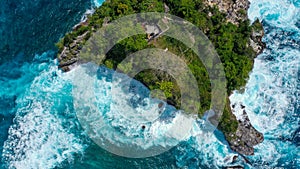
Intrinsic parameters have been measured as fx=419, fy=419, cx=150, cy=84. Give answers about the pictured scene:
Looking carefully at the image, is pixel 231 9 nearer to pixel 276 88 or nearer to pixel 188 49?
pixel 188 49

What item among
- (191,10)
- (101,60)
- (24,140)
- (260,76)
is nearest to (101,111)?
(101,60)

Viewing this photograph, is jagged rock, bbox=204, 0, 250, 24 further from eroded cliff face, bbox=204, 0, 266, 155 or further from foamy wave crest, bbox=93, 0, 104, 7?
foamy wave crest, bbox=93, 0, 104, 7

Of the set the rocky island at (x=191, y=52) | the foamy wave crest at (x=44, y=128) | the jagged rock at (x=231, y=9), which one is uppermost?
the jagged rock at (x=231, y=9)

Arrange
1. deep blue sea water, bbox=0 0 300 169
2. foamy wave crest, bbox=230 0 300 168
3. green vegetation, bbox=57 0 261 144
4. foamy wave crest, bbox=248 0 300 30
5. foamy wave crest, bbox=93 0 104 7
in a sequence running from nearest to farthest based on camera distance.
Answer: deep blue sea water, bbox=0 0 300 169 < green vegetation, bbox=57 0 261 144 < foamy wave crest, bbox=230 0 300 168 < foamy wave crest, bbox=93 0 104 7 < foamy wave crest, bbox=248 0 300 30

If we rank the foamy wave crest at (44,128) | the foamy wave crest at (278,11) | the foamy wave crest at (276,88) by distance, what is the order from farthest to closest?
the foamy wave crest at (278,11) < the foamy wave crest at (276,88) < the foamy wave crest at (44,128)

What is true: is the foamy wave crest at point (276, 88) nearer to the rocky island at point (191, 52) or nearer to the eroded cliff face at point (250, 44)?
the eroded cliff face at point (250, 44)

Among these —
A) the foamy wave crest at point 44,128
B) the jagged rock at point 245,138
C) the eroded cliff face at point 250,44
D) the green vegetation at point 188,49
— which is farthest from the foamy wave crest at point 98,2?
the jagged rock at point 245,138

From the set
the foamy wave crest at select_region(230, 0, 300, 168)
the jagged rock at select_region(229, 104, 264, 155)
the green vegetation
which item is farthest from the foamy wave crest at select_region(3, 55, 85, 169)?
the foamy wave crest at select_region(230, 0, 300, 168)
